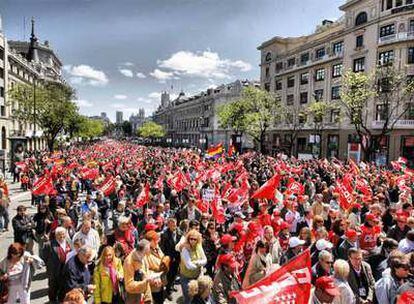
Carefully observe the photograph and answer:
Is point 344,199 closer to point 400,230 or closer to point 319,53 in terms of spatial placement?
point 400,230

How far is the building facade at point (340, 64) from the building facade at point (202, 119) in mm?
17385

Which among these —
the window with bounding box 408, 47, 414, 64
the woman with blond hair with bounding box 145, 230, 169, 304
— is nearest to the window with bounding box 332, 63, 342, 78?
the window with bounding box 408, 47, 414, 64

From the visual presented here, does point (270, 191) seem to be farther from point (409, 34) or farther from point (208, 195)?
point (409, 34)

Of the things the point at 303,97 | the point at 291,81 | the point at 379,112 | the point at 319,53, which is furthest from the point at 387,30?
the point at 291,81

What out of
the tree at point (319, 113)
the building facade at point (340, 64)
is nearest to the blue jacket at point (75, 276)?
the building facade at point (340, 64)

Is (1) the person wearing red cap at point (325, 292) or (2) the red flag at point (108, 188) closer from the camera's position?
(1) the person wearing red cap at point (325, 292)

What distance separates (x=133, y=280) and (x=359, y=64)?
1700 inches

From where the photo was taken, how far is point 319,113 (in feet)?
143

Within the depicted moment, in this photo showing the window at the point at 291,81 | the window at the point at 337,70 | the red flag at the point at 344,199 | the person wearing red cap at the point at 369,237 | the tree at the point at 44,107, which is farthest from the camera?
the window at the point at 291,81

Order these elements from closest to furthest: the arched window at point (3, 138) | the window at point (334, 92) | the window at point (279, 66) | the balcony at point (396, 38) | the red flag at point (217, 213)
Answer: the red flag at point (217, 213) → the balcony at point (396, 38) → the window at point (334, 92) → the arched window at point (3, 138) → the window at point (279, 66)

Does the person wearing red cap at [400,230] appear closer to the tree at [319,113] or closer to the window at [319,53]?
the tree at [319,113]

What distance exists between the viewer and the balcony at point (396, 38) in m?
35.3

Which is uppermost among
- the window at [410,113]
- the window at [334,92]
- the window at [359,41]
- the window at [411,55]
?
the window at [359,41]

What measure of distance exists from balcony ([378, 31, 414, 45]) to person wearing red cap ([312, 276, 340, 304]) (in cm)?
3845
